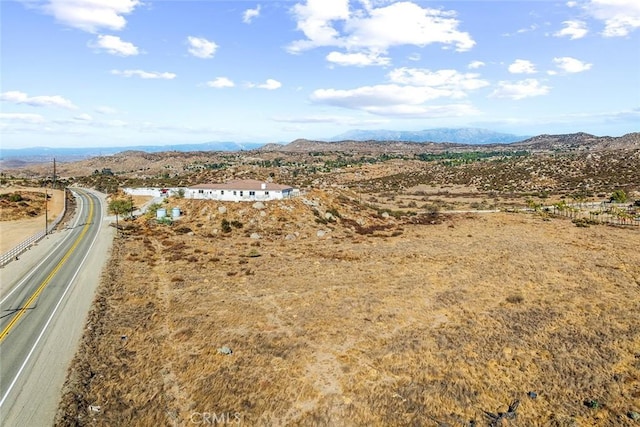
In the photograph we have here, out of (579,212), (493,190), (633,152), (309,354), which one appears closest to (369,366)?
(309,354)

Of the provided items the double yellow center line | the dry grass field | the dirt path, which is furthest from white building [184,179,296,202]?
the dirt path

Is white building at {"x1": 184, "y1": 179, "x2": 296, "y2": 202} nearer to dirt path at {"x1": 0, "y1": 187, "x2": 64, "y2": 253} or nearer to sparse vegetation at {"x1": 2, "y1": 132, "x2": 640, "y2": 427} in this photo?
sparse vegetation at {"x1": 2, "y1": 132, "x2": 640, "y2": 427}

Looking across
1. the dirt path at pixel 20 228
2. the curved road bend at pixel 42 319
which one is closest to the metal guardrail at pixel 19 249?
the curved road bend at pixel 42 319

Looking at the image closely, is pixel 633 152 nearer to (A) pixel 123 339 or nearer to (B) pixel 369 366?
(B) pixel 369 366

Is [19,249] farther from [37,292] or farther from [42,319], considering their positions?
[42,319]

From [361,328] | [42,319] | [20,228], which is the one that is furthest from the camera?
[20,228]

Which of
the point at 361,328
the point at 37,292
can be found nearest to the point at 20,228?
the point at 37,292
